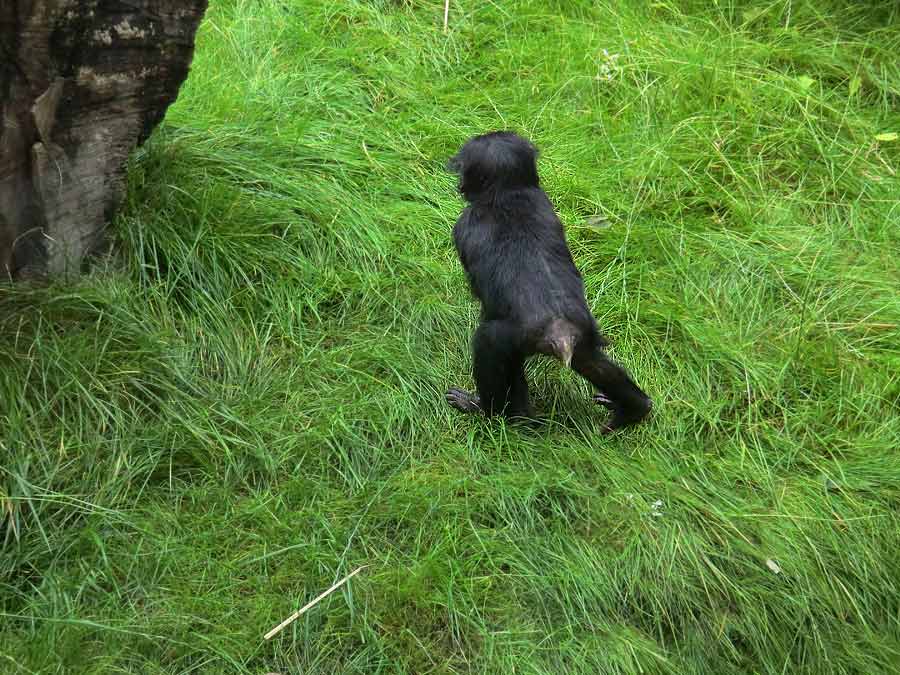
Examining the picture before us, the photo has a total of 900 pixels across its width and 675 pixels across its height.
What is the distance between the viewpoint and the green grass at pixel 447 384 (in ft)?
9.48

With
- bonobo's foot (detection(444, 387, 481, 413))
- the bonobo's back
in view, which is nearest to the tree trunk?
the bonobo's back

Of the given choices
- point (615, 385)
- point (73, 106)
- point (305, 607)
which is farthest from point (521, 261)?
point (73, 106)

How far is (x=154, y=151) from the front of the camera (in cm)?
383

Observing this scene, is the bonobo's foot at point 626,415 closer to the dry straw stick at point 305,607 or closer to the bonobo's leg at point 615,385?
the bonobo's leg at point 615,385

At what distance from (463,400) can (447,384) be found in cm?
12

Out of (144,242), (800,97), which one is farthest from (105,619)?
(800,97)

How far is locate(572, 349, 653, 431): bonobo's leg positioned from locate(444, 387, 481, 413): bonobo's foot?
1.37ft

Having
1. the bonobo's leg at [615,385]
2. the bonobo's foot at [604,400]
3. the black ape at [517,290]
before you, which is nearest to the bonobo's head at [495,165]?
the black ape at [517,290]

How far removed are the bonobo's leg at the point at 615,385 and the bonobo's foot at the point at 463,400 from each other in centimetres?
42

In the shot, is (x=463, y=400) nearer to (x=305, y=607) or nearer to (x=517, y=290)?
(x=517, y=290)

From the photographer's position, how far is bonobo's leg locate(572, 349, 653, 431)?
3.27 meters

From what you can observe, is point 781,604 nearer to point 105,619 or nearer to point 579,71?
point 105,619

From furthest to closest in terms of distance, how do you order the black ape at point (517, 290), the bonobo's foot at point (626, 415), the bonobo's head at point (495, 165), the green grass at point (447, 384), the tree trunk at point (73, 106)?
the bonobo's head at point (495, 165) → the bonobo's foot at point (626, 415) → the black ape at point (517, 290) → the tree trunk at point (73, 106) → the green grass at point (447, 384)

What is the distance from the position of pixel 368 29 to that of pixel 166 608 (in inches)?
136
